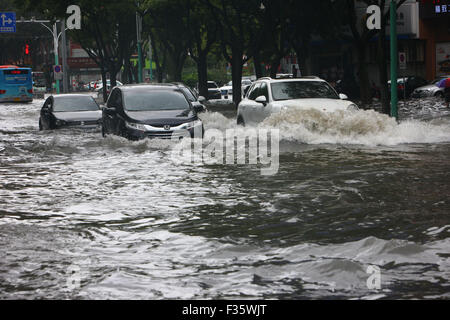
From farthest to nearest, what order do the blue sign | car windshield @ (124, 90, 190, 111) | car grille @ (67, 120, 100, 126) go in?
1. the blue sign
2. car grille @ (67, 120, 100, 126)
3. car windshield @ (124, 90, 190, 111)

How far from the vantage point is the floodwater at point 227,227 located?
6.12 meters

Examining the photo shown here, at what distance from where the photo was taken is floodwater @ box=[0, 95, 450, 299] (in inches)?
241

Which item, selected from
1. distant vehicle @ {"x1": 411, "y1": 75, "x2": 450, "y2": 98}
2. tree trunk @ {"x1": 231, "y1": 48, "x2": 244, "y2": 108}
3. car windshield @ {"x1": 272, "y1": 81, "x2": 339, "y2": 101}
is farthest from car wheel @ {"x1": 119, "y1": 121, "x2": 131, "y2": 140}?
distant vehicle @ {"x1": 411, "y1": 75, "x2": 450, "y2": 98}

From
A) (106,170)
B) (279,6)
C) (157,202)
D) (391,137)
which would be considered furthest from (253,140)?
(279,6)

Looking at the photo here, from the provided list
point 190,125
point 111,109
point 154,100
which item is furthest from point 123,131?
→ point 190,125

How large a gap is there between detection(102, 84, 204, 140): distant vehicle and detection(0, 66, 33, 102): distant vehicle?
41605mm

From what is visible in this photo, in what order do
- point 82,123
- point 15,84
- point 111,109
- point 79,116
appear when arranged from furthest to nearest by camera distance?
point 15,84
point 79,116
point 82,123
point 111,109

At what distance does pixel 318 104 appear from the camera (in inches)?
706

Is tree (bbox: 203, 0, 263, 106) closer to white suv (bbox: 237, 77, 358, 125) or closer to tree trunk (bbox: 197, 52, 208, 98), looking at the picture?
tree trunk (bbox: 197, 52, 208, 98)

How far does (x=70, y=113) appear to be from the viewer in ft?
80.5

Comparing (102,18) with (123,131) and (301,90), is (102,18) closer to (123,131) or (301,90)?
(301,90)

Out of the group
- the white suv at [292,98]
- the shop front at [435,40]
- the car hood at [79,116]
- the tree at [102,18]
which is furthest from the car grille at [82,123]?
the shop front at [435,40]

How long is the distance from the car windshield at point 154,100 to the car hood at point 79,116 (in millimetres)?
5162

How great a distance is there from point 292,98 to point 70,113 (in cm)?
855
